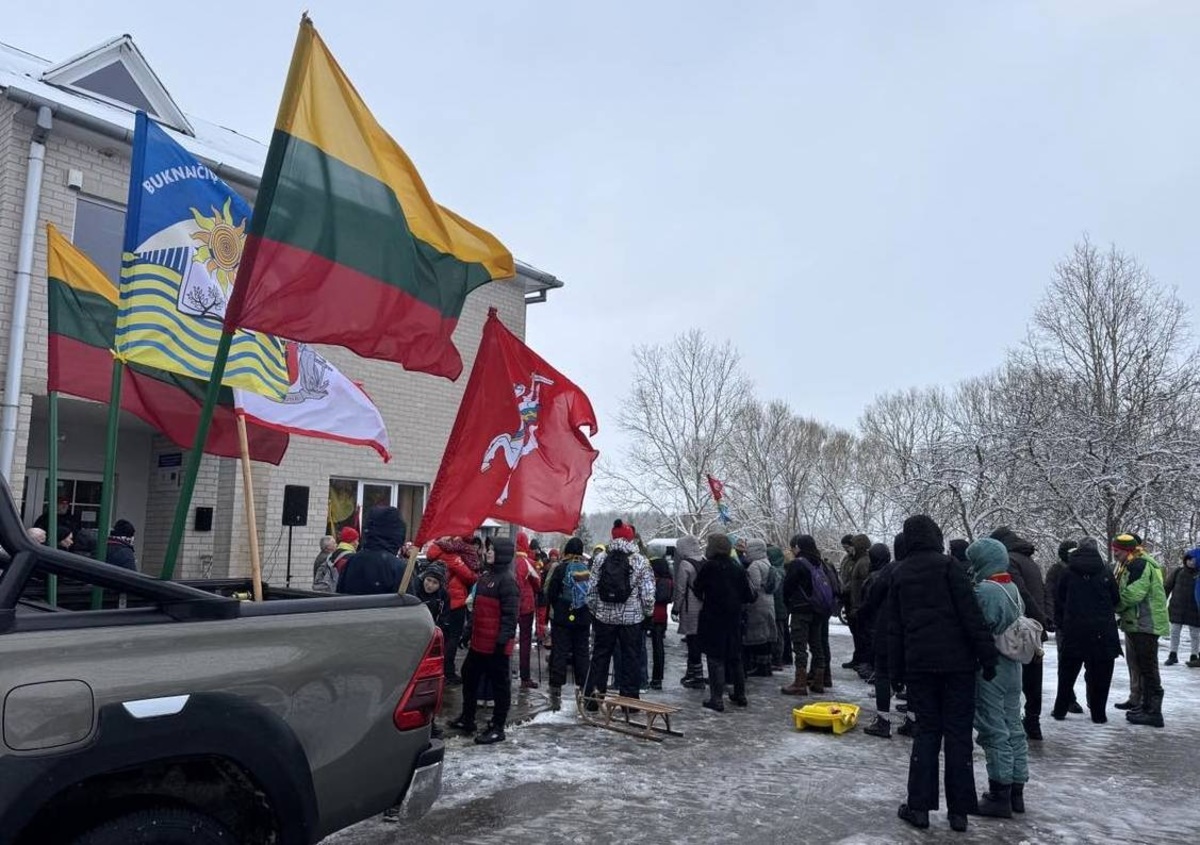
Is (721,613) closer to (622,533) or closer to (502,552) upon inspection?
(622,533)

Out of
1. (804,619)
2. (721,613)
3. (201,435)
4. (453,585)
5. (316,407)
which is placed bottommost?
(804,619)

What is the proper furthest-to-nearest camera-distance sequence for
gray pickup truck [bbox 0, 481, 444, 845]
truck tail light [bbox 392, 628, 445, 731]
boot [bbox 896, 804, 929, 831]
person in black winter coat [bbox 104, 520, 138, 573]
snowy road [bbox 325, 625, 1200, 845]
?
person in black winter coat [bbox 104, 520, 138, 573], boot [bbox 896, 804, 929, 831], snowy road [bbox 325, 625, 1200, 845], truck tail light [bbox 392, 628, 445, 731], gray pickup truck [bbox 0, 481, 444, 845]

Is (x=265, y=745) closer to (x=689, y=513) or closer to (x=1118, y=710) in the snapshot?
(x=1118, y=710)

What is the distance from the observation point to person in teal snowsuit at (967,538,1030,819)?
5715 millimetres

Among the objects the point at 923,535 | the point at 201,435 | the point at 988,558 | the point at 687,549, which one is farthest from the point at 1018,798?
the point at 201,435

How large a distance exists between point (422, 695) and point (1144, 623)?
8552 mm

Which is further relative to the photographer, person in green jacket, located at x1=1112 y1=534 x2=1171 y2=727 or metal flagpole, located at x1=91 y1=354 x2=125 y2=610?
person in green jacket, located at x1=1112 y1=534 x2=1171 y2=727

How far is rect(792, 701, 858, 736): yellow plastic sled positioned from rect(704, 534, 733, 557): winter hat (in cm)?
177

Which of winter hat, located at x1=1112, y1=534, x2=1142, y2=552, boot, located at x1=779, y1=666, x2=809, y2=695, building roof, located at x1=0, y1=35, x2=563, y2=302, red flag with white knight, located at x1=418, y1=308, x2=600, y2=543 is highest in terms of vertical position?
building roof, located at x1=0, y1=35, x2=563, y2=302

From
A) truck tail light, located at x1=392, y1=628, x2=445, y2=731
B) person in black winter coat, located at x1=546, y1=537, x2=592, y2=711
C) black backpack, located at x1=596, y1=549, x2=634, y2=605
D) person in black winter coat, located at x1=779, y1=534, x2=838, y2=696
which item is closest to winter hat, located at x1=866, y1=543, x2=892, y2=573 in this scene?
person in black winter coat, located at x1=779, y1=534, x2=838, y2=696

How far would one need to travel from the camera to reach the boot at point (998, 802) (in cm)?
563

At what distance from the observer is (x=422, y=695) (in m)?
3.41

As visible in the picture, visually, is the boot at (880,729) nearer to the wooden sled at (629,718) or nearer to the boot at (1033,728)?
the boot at (1033,728)

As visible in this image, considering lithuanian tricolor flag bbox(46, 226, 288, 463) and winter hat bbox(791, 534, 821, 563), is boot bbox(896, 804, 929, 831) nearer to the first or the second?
winter hat bbox(791, 534, 821, 563)
